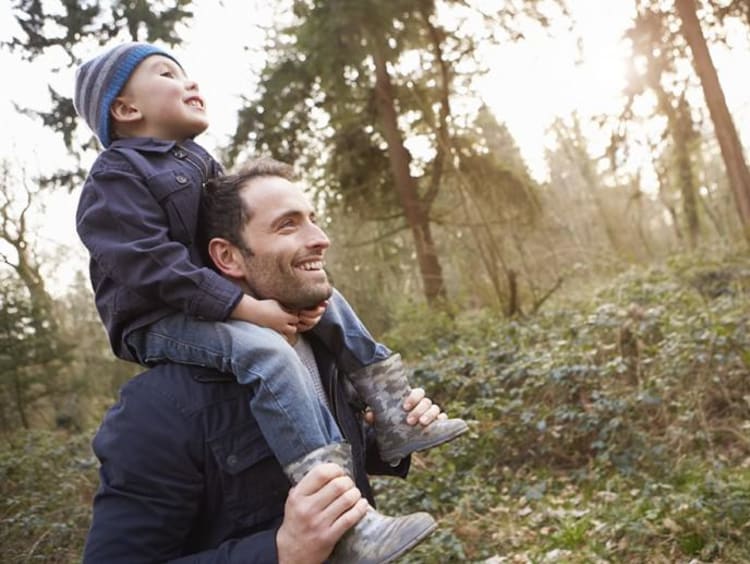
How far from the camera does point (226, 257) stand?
195cm

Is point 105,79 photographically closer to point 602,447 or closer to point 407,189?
point 602,447

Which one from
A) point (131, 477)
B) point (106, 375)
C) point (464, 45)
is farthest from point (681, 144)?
point (131, 477)

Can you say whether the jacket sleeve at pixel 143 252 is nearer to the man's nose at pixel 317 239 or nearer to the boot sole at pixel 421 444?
the man's nose at pixel 317 239

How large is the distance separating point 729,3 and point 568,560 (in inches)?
389

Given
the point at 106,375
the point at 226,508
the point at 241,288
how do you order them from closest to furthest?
the point at 226,508, the point at 241,288, the point at 106,375

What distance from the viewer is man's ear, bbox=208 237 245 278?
6.33 ft

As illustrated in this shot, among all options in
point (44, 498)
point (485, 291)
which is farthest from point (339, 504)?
point (485, 291)

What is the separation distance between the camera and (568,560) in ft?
11.9

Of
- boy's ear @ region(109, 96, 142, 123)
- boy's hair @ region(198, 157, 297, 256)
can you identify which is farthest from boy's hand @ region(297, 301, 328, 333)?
boy's ear @ region(109, 96, 142, 123)

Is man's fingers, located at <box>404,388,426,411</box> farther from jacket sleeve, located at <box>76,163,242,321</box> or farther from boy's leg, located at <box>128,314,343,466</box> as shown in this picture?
jacket sleeve, located at <box>76,163,242,321</box>

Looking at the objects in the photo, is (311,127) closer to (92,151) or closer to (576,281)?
(92,151)

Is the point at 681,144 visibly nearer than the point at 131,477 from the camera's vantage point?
No

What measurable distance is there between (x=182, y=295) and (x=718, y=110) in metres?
10.6

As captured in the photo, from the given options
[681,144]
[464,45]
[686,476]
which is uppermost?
[464,45]
